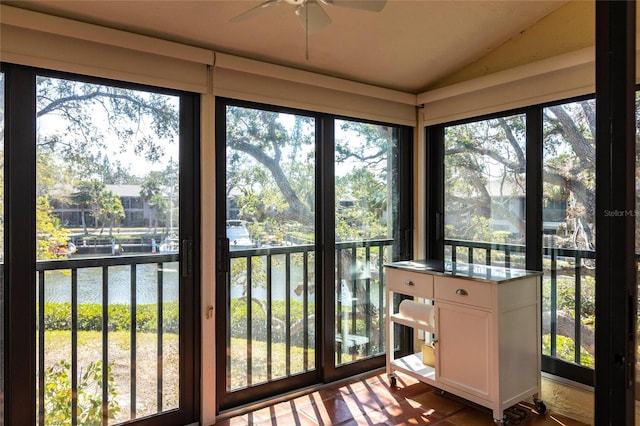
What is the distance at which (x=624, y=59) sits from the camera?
1.08 metres

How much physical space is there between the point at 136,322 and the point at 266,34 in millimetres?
1758

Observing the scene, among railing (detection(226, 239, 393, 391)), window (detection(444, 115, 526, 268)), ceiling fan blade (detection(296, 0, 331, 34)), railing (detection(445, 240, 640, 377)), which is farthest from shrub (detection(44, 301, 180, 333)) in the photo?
railing (detection(445, 240, 640, 377))

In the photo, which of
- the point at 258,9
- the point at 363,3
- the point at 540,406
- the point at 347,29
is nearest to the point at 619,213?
the point at 363,3

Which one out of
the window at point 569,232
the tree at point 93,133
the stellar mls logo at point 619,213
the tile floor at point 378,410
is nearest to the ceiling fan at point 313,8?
the tree at point 93,133

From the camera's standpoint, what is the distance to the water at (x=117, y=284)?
2.13m

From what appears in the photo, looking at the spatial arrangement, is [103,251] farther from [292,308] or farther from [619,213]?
[619,213]

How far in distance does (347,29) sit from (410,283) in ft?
5.38

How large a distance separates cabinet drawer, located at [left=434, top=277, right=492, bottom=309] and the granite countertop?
4 centimetres

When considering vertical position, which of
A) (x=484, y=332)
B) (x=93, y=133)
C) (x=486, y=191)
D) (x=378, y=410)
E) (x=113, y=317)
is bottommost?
(x=378, y=410)

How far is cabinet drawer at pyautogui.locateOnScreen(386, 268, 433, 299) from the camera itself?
274 cm

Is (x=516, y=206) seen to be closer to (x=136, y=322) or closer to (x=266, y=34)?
(x=266, y=34)

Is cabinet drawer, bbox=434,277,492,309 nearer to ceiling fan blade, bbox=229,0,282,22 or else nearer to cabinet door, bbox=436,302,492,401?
cabinet door, bbox=436,302,492,401

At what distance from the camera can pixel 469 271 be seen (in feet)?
8.71

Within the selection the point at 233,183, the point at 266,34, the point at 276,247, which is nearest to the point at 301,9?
the point at 266,34
